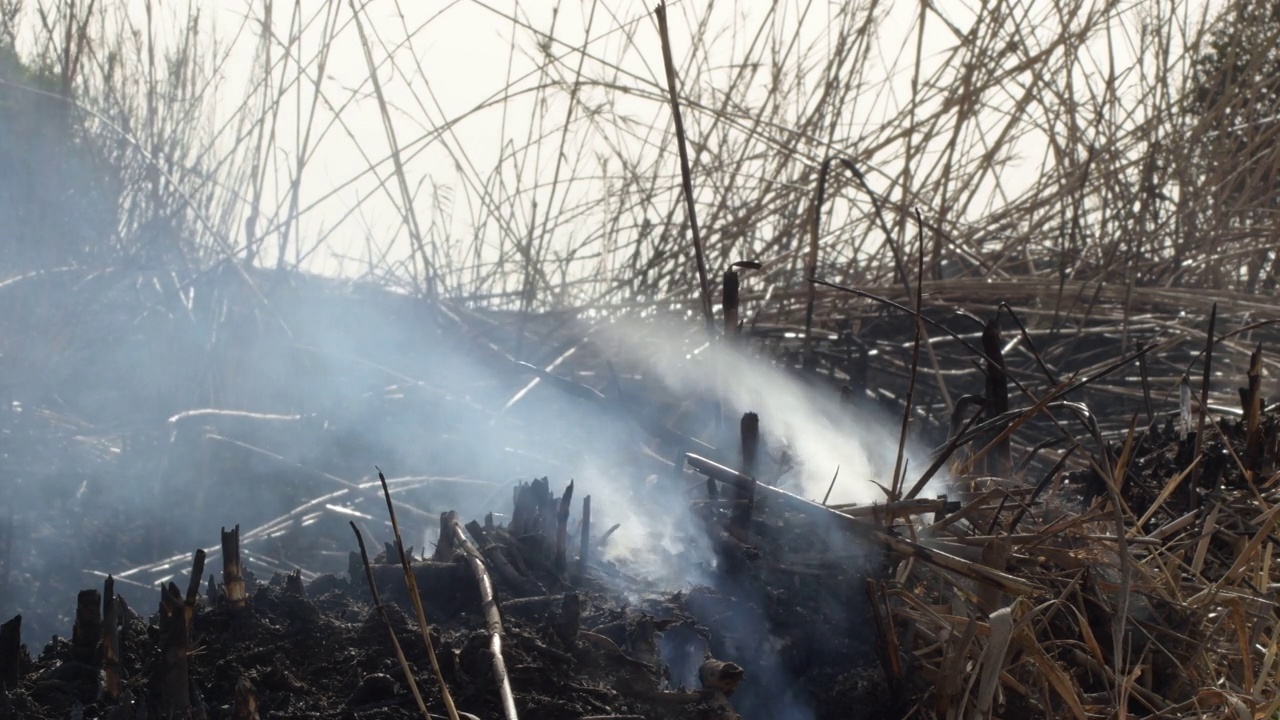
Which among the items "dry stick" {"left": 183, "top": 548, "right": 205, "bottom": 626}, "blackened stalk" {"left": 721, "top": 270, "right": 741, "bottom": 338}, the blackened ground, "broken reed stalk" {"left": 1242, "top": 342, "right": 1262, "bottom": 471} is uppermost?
"blackened stalk" {"left": 721, "top": 270, "right": 741, "bottom": 338}

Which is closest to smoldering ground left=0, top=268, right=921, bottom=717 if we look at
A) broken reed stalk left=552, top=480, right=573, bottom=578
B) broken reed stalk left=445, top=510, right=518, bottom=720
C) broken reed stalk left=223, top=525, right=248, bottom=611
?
broken reed stalk left=552, top=480, right=573, bottom=578

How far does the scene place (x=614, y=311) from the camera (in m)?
3.49

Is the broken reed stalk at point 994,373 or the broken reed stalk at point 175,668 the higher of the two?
the broken reed stalk at point 994,373

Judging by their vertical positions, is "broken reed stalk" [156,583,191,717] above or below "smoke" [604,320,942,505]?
below

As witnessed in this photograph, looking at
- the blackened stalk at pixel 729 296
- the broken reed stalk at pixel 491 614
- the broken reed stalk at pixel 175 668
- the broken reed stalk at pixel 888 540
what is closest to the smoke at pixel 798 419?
the blackened stalk at pixel 729 296

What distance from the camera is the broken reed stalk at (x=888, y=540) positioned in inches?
51.3

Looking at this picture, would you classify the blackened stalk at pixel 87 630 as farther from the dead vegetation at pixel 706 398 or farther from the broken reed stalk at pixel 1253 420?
the broken reed stalk at pixel 1253 420

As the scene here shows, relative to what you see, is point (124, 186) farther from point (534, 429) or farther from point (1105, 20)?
point (1105, 20)

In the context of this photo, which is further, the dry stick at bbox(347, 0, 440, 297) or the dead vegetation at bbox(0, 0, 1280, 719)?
the dry stick at bbox(347, 0, 440, 297)

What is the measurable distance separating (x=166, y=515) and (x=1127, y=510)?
199cm

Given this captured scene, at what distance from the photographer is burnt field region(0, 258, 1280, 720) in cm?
130

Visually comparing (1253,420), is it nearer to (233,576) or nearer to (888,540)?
(888,540)

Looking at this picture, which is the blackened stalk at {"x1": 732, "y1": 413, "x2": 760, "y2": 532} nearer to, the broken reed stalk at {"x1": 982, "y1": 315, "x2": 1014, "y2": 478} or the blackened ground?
the blackened ground

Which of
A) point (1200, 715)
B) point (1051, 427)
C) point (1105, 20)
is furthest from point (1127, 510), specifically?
point (1105, 20)
